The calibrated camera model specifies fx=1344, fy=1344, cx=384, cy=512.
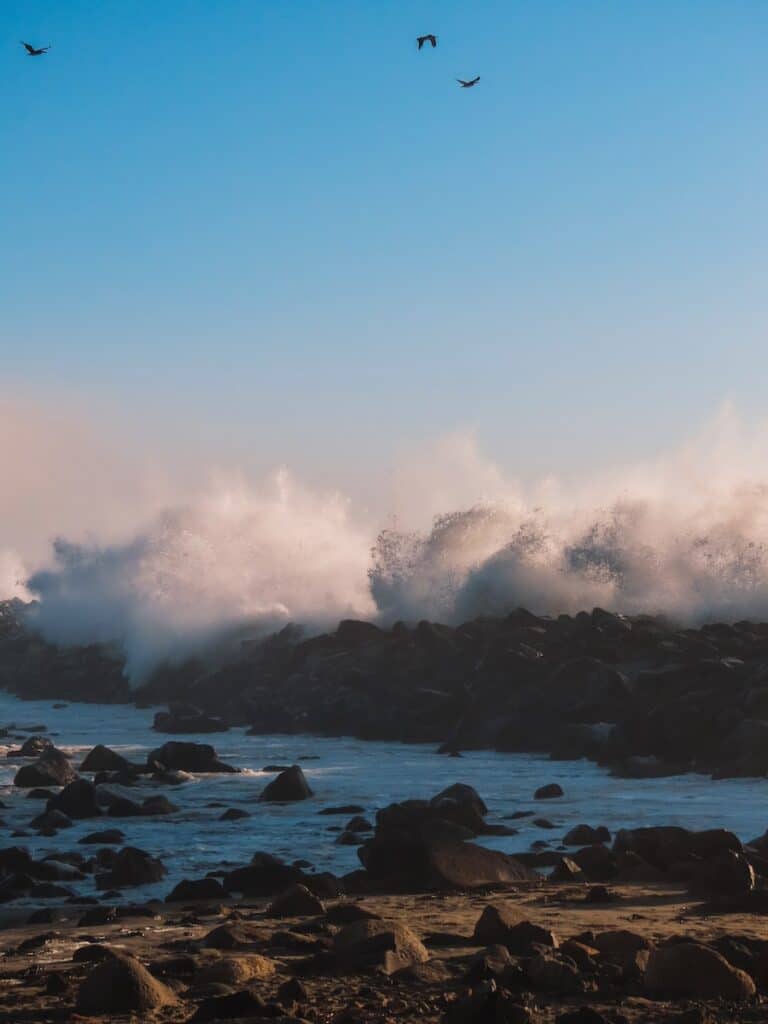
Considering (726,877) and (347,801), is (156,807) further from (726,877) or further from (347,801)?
(726,877)

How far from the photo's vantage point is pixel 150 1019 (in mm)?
7031

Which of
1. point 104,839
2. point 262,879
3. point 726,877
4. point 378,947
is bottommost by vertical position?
point 104,839

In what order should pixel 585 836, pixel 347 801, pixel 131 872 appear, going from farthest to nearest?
pixel 347 801 < pixel 585 836 < pixel 131 872

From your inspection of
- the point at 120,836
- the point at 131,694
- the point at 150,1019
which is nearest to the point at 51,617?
the point at 131,694

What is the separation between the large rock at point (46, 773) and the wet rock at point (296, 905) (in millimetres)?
10170

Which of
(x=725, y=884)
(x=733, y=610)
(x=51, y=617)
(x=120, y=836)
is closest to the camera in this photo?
(x=725, y=884)

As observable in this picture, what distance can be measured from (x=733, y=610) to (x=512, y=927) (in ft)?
88.9

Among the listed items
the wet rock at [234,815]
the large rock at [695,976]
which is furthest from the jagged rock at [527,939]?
the wet rock at [234,815]

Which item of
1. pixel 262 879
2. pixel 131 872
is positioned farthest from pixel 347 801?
pixel 262 879

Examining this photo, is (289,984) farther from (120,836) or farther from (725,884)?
(120,836)

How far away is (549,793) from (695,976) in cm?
1026

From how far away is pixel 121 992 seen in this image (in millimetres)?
7227

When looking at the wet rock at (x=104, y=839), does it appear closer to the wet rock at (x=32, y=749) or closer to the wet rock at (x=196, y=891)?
the wet rock at (x=196, y=891)

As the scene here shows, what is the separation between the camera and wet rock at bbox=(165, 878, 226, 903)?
11.2m
